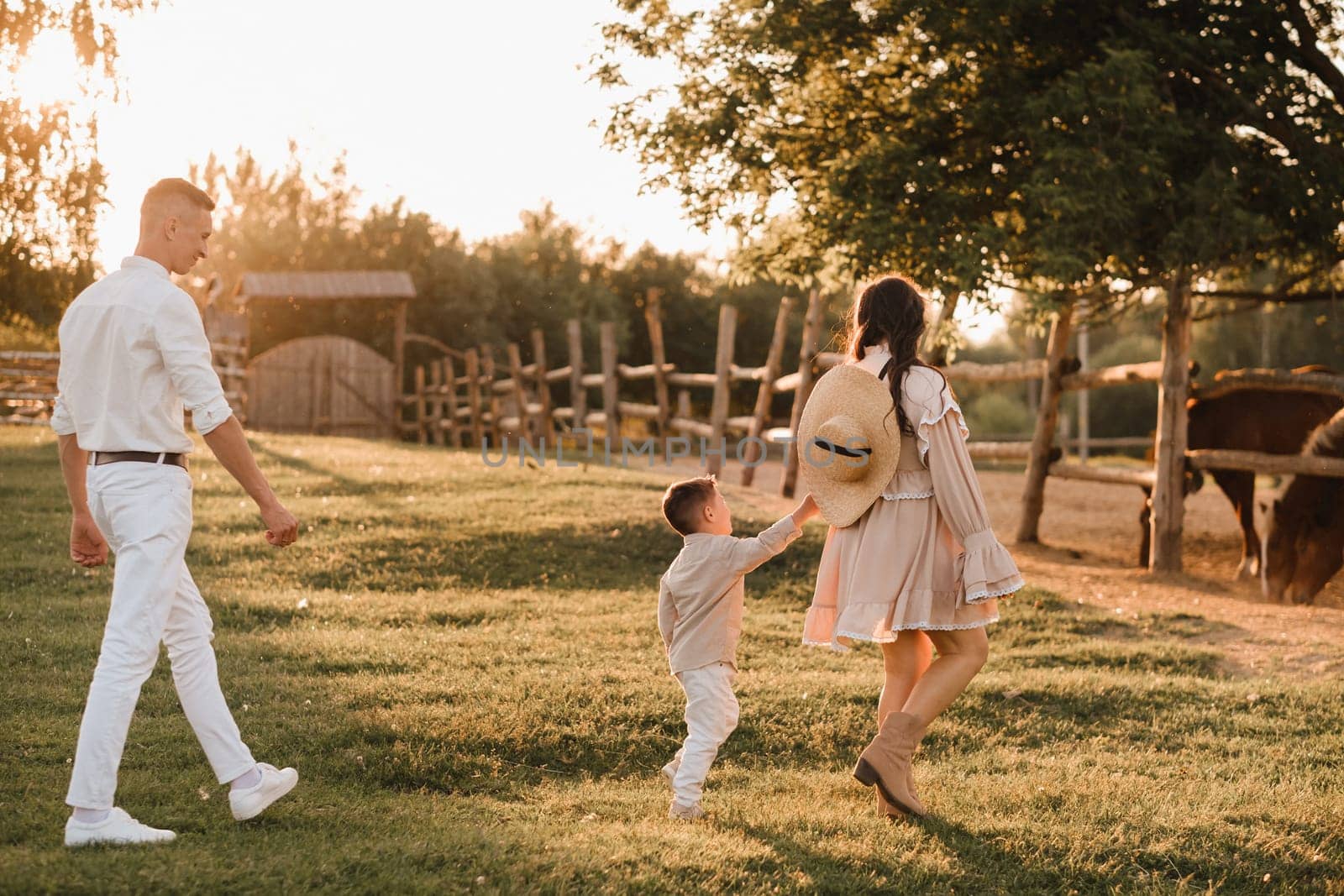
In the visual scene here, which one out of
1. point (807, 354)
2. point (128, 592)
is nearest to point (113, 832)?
point (128, 592)

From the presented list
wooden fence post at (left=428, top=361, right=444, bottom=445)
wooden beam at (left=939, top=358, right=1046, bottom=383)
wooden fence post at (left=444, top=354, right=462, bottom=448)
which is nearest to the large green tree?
wooden beam at (left=939, top=358, right=1046, bottom=383)

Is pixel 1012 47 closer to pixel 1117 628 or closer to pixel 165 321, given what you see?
pixel 1117 628

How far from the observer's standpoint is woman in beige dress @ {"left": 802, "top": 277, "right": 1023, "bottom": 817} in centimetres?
388

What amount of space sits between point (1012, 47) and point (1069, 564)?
461 centimetres

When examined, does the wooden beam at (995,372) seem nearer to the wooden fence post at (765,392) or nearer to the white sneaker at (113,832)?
the wooden fence post at (765,392)

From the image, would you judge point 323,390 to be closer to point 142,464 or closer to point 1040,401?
point 1040,401

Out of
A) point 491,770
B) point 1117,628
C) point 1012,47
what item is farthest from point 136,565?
point 1012,47

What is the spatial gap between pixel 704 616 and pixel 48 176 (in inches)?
427

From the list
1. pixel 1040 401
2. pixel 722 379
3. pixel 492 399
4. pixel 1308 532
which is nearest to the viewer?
pixel 1308 532

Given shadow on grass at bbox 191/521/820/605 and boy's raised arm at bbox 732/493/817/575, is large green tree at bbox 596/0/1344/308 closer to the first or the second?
shadow on grass at bbox 191/521/820/605

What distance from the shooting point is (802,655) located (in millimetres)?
6961

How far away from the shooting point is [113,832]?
11.2 ft

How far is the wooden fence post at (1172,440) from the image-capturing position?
417 inches

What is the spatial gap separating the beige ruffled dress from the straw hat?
0.18 ft
